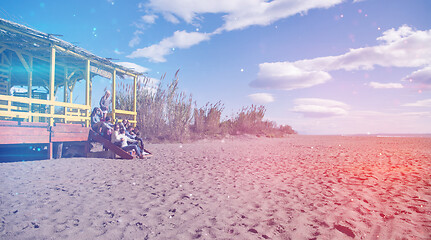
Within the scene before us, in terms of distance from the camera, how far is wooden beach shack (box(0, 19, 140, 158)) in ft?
22.9

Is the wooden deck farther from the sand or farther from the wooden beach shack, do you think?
the sand

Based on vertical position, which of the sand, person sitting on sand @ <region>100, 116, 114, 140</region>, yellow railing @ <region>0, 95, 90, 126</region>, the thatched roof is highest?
the thatched roof

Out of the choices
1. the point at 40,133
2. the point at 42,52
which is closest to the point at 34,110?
the point at 42,52

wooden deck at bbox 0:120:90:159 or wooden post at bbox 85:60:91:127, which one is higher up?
wooden post at bbox 85:60:91:127


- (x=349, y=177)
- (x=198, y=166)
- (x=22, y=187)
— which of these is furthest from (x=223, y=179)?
(x=22, y=187)

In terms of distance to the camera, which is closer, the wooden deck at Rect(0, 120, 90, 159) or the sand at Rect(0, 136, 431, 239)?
the sand at Rect(0, 136, 431, 239)

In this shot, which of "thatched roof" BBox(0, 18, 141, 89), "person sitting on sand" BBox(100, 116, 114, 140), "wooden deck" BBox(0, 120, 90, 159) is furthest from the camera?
"person sitting on sand" BBox(100, 116, 114, 140)

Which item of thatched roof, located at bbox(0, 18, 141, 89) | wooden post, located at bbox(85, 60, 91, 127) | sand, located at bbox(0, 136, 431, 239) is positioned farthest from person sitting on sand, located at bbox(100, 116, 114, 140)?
thatched roof, located at bbox(0, 18, 141, 89)

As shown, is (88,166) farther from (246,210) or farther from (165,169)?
(246,210)

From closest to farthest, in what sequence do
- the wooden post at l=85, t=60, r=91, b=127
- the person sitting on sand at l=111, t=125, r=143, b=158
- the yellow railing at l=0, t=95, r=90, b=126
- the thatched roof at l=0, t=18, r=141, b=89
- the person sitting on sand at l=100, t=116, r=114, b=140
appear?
the yellow railing at l=0, t=95, r=90, b=126
the thatched roof at l=0, t=18, r=141, b=89
the person sitting on sand at l=111, t=125, r=143, b=158
the person sitting on sand at l=100, t=116, r=114, b=140
the wooden post at l=85, t=60, r=91, b=127

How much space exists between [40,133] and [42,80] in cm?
743

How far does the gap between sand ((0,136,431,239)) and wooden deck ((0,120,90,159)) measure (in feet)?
3.62

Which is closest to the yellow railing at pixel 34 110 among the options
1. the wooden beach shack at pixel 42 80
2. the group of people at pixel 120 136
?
the wooden beach shack at pixel 42 80

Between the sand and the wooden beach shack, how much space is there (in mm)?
1594
